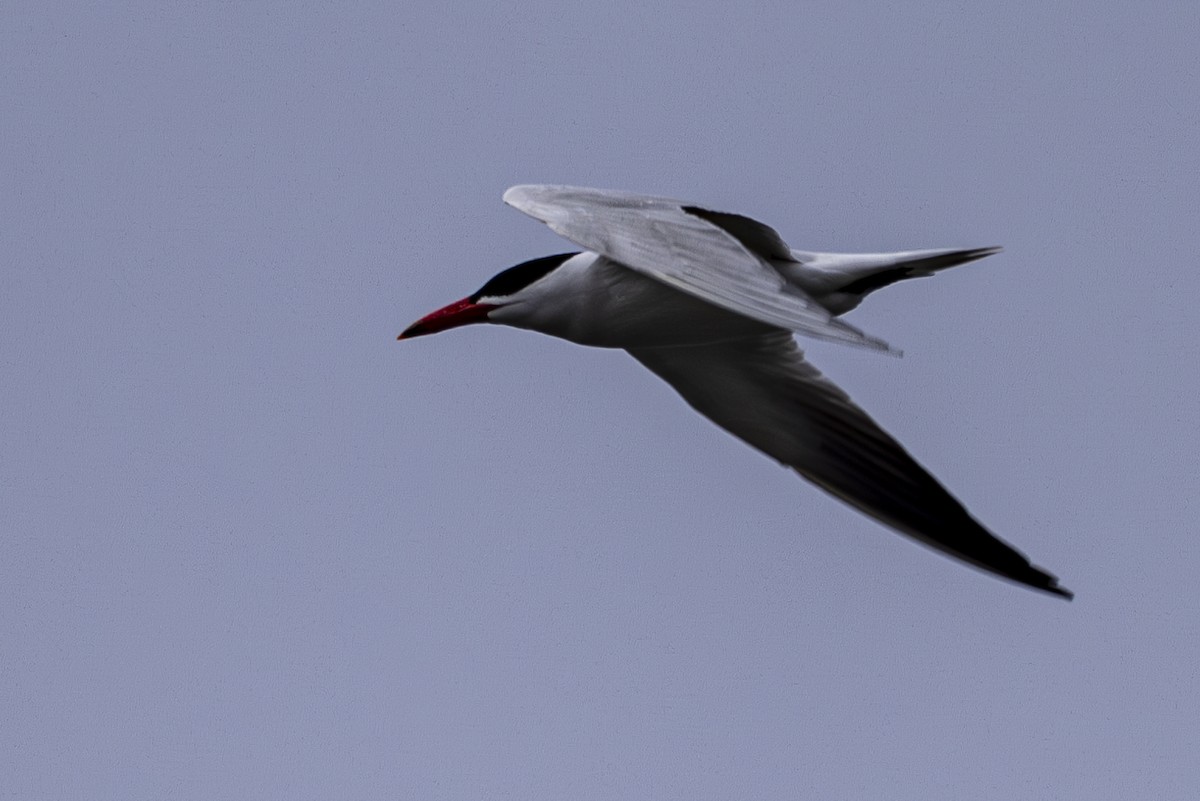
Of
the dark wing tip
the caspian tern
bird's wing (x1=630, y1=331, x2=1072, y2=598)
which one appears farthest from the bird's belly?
the dark wing tip

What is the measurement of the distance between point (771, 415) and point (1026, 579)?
1862 millimetres

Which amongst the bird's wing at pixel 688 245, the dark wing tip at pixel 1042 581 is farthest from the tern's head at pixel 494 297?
the dark wing tip at pixel 1042 581

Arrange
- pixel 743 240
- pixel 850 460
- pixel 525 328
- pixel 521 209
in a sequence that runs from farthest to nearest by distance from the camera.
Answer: pixel 850 460 < pixel 525 328 < pixel 743 240 < pixel 521 209

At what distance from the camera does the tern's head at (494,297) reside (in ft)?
28.2

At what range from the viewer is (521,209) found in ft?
24.2

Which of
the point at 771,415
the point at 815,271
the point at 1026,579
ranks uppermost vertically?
the point at 815,271

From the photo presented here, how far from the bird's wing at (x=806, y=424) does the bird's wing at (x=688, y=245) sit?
1.38 meters

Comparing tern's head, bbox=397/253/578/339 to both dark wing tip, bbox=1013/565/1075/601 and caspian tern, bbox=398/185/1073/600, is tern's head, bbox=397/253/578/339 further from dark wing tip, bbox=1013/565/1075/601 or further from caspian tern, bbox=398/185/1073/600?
dark wing tip, bbox=1013/565/1075/601

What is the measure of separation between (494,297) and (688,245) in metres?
1.90

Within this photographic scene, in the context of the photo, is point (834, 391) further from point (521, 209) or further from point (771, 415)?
point (521, 209)

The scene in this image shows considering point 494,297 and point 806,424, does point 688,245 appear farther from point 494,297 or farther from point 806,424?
point 806,424

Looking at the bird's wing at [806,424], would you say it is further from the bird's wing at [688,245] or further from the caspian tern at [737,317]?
the bird's wing at [688,245]

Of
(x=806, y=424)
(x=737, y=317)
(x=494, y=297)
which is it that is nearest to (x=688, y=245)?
(x=737, y=317)

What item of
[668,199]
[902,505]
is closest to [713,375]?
[902,505]
